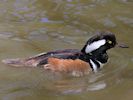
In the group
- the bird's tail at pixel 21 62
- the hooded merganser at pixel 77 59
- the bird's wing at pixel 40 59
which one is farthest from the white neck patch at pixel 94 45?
the bird's tail at pixel 21 62

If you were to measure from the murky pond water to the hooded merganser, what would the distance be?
13 centimetres

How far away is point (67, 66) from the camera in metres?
8.38

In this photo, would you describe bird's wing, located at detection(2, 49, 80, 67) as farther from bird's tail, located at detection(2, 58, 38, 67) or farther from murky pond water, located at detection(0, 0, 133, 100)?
murky pond water, located at detection(0, 0, 133, 100)

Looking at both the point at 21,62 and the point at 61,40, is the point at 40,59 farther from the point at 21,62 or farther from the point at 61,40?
the point at 61,40

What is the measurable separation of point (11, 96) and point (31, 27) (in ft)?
11.5

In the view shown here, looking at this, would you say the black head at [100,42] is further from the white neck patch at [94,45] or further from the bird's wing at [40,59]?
→ the bird's wing at [40,59]

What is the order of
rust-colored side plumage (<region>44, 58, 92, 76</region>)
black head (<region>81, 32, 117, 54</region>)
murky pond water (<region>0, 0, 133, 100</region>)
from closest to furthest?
1. murky pond water (<region>0, 0, 133, 100</region>)
2. rust-colored side plumage (<region>44, 58, 92, 76</region>)
3. black head (<region>81, 32, 117, 54</region>)

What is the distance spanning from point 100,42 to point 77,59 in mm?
518

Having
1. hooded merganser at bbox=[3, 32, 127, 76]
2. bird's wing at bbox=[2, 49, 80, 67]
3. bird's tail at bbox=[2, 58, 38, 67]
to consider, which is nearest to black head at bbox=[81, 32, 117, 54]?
hooded merganser at bbox=[3, 32, 127, 76]

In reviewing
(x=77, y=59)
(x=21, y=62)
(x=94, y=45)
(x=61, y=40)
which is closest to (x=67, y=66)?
(x=77, y=59)

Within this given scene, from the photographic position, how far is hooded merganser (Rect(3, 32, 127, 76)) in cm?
840

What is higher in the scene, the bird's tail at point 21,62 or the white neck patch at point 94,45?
the white neck patch at point 94,45

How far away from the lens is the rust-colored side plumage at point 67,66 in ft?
27.5

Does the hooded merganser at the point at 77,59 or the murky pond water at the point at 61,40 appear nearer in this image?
the murky pond water at the point at 61,40
